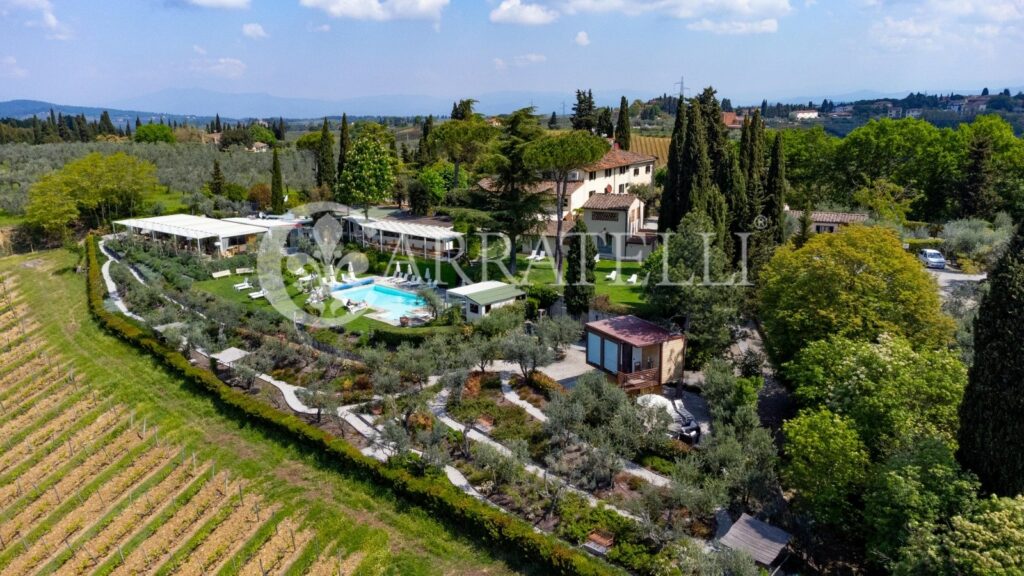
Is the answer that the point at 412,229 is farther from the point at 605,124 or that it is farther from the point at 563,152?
the point at 605,124

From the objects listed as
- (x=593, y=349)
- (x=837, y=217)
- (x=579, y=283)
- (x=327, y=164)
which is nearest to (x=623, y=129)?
(x=837, y=217)

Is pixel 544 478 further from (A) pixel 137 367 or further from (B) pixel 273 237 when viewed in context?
(B) pixel 273 237

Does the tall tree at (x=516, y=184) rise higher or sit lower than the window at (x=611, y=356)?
higher

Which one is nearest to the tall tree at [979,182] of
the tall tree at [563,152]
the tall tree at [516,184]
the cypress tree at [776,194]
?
the cypress tree at [776,194]

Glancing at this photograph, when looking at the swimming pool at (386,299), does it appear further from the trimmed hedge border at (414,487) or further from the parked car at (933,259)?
the parked car at (933,259)

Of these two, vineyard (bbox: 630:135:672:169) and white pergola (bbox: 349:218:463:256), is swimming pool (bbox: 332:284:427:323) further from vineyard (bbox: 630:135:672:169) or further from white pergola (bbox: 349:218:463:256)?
vineyard (bbox: 630:135:672:169)

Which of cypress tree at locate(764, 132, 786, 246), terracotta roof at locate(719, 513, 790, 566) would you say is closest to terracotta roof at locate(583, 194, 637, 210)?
cypress tree at locate(764, 132, 786, 246)
